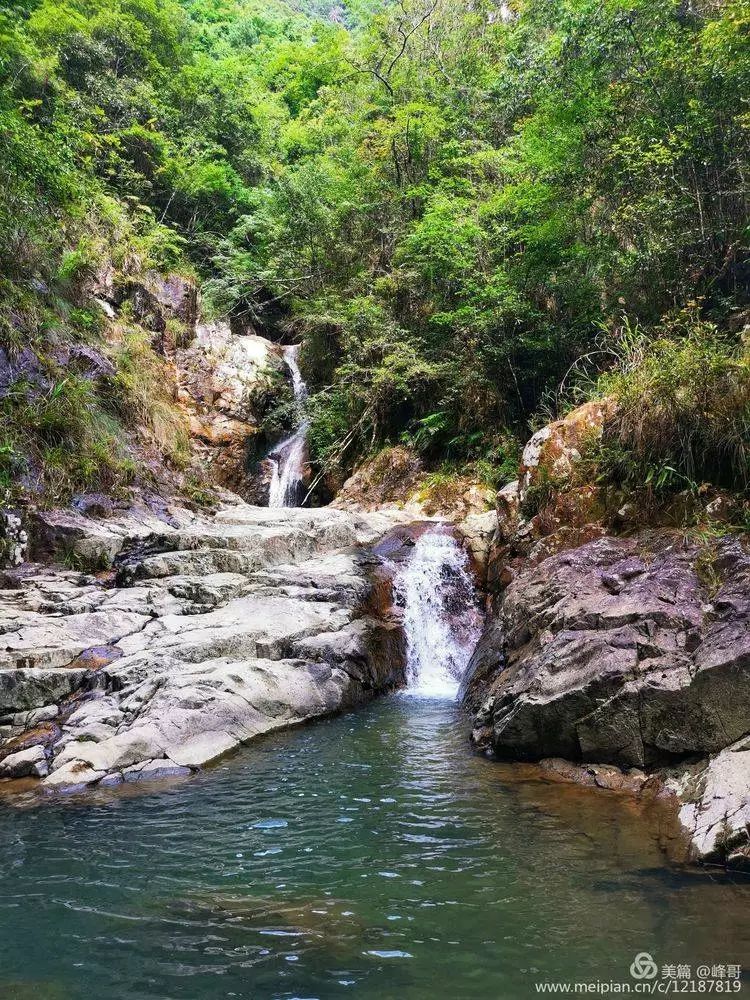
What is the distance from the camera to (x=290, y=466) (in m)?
18.2

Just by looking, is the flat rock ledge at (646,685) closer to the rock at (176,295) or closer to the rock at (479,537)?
the rock at (479,537)

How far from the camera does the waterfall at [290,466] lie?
58.0ft

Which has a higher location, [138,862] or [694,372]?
[694,372]

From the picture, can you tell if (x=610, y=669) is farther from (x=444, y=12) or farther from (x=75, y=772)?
(x=444, y=12)

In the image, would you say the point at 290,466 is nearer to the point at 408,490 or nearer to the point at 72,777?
the point at 408,490

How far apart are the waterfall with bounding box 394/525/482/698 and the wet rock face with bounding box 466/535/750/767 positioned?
226cm

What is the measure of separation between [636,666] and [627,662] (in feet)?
0.27

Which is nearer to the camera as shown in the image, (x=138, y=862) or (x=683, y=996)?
(x=683, y=996)

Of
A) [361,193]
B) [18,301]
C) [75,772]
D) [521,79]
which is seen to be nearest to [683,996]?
[75,772]

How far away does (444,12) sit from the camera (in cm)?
1967

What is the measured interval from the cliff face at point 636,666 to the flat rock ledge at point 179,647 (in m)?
2.13

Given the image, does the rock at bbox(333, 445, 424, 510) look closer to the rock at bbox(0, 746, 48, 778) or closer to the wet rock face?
the wet rock face

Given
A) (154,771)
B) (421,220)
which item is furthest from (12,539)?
(421,220)

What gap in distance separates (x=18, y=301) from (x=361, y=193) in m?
10.3
